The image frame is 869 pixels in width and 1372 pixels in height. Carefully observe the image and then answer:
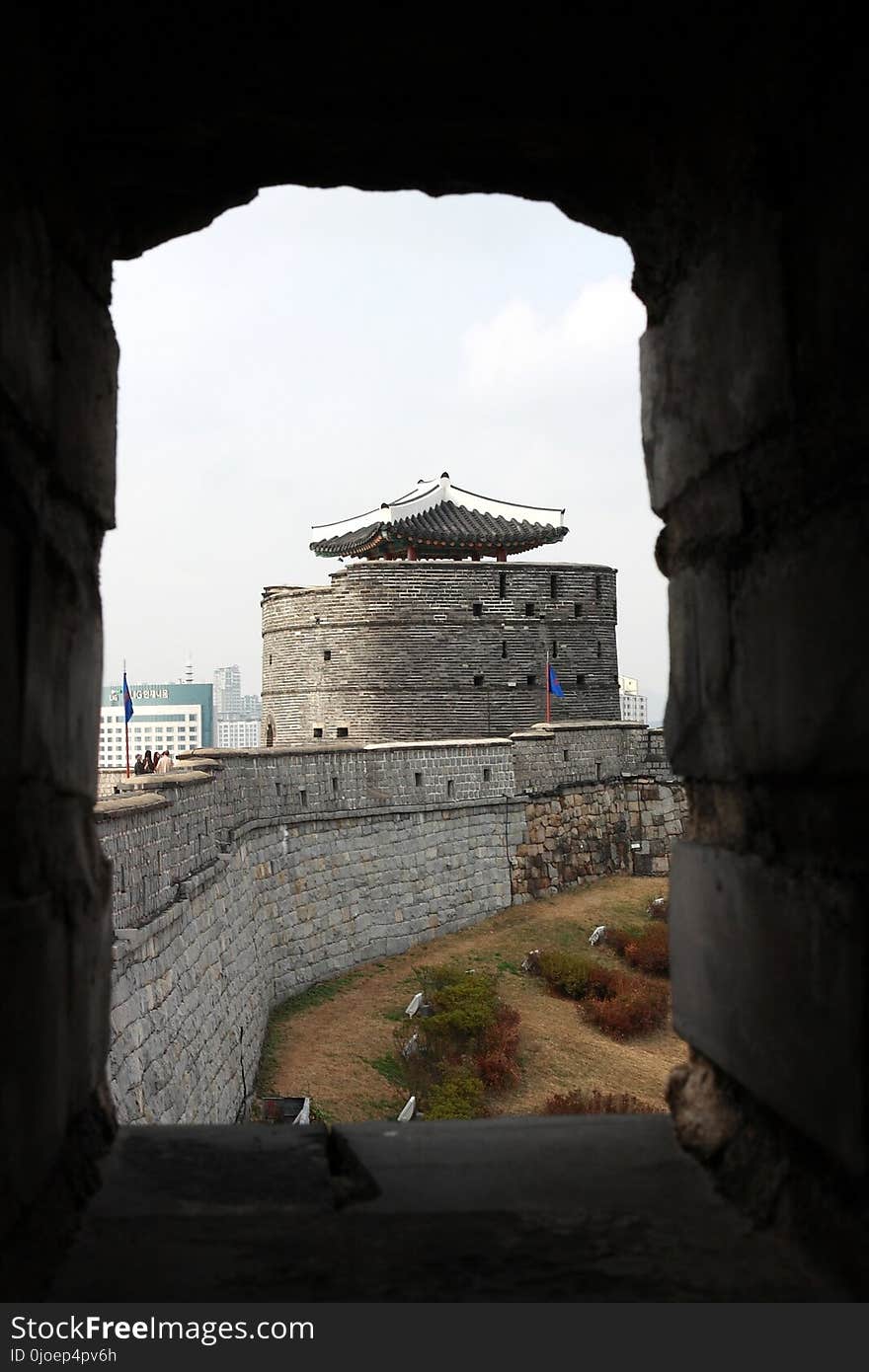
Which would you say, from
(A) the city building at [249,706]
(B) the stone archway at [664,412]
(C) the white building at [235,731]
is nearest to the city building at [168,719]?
(C) the white building at [235,731]

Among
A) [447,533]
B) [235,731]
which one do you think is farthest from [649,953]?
[235,731]

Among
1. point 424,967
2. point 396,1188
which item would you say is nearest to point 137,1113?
point 396,1188

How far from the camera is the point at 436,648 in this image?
27.6 m

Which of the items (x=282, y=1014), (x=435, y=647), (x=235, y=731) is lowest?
(x=282, y=1014)

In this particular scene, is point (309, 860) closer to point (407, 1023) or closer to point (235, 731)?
point (407, 1023)

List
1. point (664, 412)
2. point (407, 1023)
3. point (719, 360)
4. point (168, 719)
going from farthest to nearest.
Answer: point (168, 719), point (407, 1023), point (664, 412), point (719, 360)

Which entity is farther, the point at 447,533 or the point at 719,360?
the point at 447,533

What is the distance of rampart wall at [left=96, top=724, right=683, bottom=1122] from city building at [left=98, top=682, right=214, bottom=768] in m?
84.0

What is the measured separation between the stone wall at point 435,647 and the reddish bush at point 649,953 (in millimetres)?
11013

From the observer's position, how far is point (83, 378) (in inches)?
94.1

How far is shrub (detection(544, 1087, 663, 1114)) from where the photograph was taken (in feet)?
34.7

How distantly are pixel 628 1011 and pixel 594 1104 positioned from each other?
11.5ft
